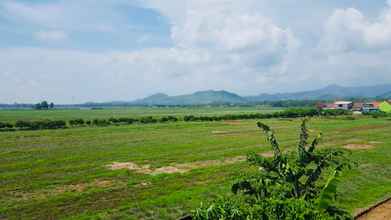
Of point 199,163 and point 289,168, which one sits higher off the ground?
point 289,168

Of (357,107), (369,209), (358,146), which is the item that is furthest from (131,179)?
(357,107)

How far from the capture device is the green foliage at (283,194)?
8.06 meters

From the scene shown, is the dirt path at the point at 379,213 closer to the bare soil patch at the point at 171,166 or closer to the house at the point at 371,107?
the bare soil patch at the point at 171,166

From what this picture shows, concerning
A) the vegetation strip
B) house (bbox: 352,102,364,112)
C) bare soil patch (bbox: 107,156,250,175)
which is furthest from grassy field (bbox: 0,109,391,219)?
house (bbox: 352,102,364,112)

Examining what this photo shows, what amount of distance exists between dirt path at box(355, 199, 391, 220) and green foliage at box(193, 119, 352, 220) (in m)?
4.61

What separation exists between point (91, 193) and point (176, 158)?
12.4 meters

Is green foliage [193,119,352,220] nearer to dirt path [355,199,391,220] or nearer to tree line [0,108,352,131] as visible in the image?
dirt path [355,199,391,220]

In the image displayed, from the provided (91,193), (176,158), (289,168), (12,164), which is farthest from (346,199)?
(12,164)

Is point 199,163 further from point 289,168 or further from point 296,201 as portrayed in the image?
point 296,201

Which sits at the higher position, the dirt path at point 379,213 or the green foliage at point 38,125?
the green foliage at point 38,125

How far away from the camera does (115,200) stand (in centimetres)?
1761

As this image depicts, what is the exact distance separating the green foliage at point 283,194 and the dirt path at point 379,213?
4.61 metres

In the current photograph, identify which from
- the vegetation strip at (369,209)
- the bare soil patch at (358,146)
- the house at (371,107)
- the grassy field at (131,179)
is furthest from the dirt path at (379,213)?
the house at (371,107)

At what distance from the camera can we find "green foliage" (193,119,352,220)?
26.5 ft
